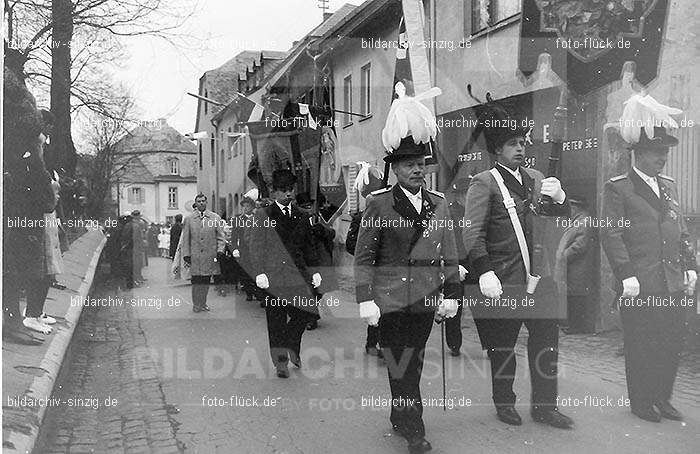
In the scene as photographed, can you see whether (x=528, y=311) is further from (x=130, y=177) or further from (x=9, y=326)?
(x=130, y=177)

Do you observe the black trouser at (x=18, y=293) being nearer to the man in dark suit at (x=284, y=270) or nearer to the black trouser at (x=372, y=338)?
the man in dark suit at (x=284, y=270)

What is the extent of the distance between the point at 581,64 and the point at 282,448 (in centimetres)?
563

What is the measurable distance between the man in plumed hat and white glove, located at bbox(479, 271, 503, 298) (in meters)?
0.19

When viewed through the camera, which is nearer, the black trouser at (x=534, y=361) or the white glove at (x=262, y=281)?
the black trouser at (x=534, y=361)

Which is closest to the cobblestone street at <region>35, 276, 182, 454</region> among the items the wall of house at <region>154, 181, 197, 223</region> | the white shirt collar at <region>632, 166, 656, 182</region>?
the wall of house at <region>154, 181, 197, 223</region>

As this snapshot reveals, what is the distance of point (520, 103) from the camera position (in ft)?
28.0

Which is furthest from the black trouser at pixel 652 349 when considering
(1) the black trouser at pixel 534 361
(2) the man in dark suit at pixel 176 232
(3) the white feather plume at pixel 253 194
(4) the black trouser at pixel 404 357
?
(2) the man in dark suit at pixel 176 232

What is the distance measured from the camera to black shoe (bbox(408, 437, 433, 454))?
162 inches

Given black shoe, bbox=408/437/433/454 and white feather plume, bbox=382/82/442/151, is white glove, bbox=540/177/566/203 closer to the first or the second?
white feather plume, bbox=382/82/442/151

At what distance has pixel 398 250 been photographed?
4457mm

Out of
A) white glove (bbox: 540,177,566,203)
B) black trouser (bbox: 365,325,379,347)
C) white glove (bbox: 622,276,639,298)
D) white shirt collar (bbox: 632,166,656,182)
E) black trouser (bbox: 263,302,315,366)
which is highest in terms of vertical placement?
white shirt collar (bbox: 632,166,656,182)

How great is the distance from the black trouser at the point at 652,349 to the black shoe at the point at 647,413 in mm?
27

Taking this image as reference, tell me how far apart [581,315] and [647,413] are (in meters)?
3.36

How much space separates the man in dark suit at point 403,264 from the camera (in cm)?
440
